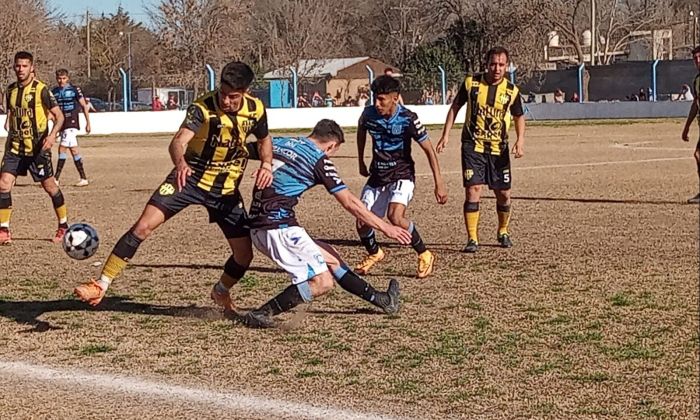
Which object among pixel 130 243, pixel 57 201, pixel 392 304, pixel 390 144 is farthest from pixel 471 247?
pixel 57 201

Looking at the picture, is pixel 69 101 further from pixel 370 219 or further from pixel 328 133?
pixel 370 219

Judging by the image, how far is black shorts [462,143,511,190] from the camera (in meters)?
11.0

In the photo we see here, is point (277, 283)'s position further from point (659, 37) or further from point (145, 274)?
point (659, 37)

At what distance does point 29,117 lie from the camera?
12070mm

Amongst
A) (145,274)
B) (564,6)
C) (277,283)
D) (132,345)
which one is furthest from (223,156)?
(564,6)

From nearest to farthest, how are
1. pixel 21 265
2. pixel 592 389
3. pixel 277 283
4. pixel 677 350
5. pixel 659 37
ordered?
pixel 592 389, pixel 677 350, pixel 277 283, pixel 21 265, pixel 659 37

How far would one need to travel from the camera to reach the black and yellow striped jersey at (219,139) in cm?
745

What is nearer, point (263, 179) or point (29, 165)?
point (263, 179)

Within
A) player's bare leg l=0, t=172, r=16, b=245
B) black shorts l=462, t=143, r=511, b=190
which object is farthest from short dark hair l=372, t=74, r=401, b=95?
player's bare leg l=0, t=172, r=16, b=245

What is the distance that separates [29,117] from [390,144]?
437cm

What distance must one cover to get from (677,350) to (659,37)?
7080 cm

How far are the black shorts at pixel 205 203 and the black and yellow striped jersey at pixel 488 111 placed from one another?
3.75m

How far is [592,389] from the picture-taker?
5.86m

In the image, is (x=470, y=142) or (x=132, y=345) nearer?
(x=132, y=345)
